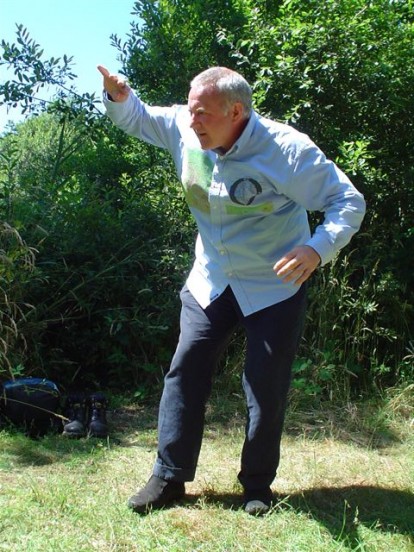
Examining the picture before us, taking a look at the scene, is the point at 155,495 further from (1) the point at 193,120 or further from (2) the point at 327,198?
(1) the point at 193,120

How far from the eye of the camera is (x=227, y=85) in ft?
9.20

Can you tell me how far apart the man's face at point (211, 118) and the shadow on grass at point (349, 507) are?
5.31 feet

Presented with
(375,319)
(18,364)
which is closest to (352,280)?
(375,319)

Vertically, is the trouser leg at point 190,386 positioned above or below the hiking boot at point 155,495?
above

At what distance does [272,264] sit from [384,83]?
2.83 metres

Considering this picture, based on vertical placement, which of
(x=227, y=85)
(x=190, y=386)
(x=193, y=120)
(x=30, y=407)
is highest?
(x=227, y=85)

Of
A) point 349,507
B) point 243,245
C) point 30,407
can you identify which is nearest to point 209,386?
point 243,245

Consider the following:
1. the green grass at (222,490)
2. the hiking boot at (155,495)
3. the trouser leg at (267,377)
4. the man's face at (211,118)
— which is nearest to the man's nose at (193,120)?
the man's face at (211,118)

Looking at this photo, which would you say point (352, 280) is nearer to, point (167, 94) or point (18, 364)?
point (167, 94)

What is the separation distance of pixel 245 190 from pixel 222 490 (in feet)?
4.78

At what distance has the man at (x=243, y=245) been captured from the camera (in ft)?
9.16

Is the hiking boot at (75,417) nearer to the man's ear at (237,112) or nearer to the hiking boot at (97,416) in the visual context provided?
the hiking boot at (97,416)

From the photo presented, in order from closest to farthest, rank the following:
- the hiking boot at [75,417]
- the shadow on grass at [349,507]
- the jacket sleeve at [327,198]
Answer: the jacket sleeve at [327,198] < the shadow on grass at [349,507] < the hiking boot at [75,417]

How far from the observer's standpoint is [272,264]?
9.76 ft
